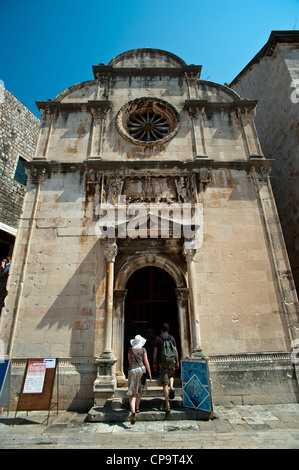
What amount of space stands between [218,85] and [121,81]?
405 cm

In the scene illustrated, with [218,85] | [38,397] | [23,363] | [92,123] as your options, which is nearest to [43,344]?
[23,363]

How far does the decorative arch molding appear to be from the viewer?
25.2 ft

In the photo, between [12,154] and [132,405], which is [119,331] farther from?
[12,154]

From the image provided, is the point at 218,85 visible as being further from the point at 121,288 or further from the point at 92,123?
the point at 121,288

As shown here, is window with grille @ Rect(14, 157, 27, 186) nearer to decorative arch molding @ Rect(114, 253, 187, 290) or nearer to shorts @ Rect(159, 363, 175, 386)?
decorative arch molding @ Rect(114, 253, 187, 290)

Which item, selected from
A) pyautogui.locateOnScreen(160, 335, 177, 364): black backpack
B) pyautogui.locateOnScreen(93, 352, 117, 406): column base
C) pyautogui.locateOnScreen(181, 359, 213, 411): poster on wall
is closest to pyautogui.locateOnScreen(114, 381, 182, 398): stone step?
pyautogui.locateOnScreen(93, 352, 117, 406): column base

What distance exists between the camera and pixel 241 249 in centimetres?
809

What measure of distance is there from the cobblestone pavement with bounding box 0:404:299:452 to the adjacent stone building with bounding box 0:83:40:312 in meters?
Answer: 7.71

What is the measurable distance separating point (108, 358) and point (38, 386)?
1688 mm

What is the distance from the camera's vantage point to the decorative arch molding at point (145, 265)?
25.2ft

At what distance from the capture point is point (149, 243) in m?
8.03

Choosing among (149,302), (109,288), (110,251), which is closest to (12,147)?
(110,251)

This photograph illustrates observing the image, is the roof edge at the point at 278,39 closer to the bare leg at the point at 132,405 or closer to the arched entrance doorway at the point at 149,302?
the arched entrance doorway at the point at 149,302

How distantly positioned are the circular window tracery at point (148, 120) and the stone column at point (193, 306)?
16.2 ft
